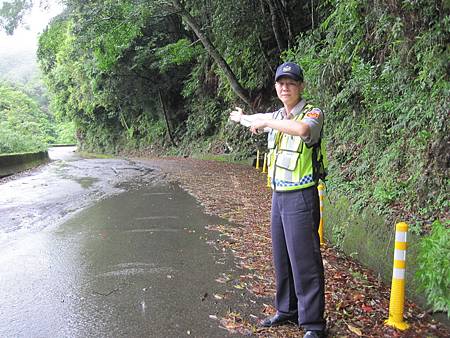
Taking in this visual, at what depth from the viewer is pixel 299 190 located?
3.38m

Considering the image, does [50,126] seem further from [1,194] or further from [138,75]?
[1,194]

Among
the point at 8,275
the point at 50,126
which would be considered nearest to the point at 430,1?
the point at 8,275

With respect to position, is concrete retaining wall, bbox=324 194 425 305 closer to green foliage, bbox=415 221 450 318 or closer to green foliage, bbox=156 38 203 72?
green foliage, bbox=415 221 450 318

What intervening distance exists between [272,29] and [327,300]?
1400 cm

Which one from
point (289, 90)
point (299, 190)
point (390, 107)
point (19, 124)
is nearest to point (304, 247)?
point (299, 190)

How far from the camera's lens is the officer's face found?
11.2 feet

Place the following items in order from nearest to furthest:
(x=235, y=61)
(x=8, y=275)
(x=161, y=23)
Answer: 1. (x=8, y=275)
2. (x=235, y=61)
3. (x=161, y=23)

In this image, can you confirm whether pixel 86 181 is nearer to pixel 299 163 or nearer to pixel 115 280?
pixel 115 280

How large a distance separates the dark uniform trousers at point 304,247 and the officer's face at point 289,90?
809 millimetres

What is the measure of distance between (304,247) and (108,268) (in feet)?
10.5

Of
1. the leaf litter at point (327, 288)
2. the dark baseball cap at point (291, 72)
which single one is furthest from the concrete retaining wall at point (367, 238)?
the dark baseball cap at point (291, 72)

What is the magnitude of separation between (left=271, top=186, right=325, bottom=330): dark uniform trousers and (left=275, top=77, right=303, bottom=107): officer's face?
0.81 metres

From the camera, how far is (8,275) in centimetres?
523

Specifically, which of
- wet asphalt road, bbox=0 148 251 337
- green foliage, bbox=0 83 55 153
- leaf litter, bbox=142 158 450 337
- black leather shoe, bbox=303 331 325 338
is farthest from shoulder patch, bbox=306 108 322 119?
green foliage, bbox=0 83 55 153
